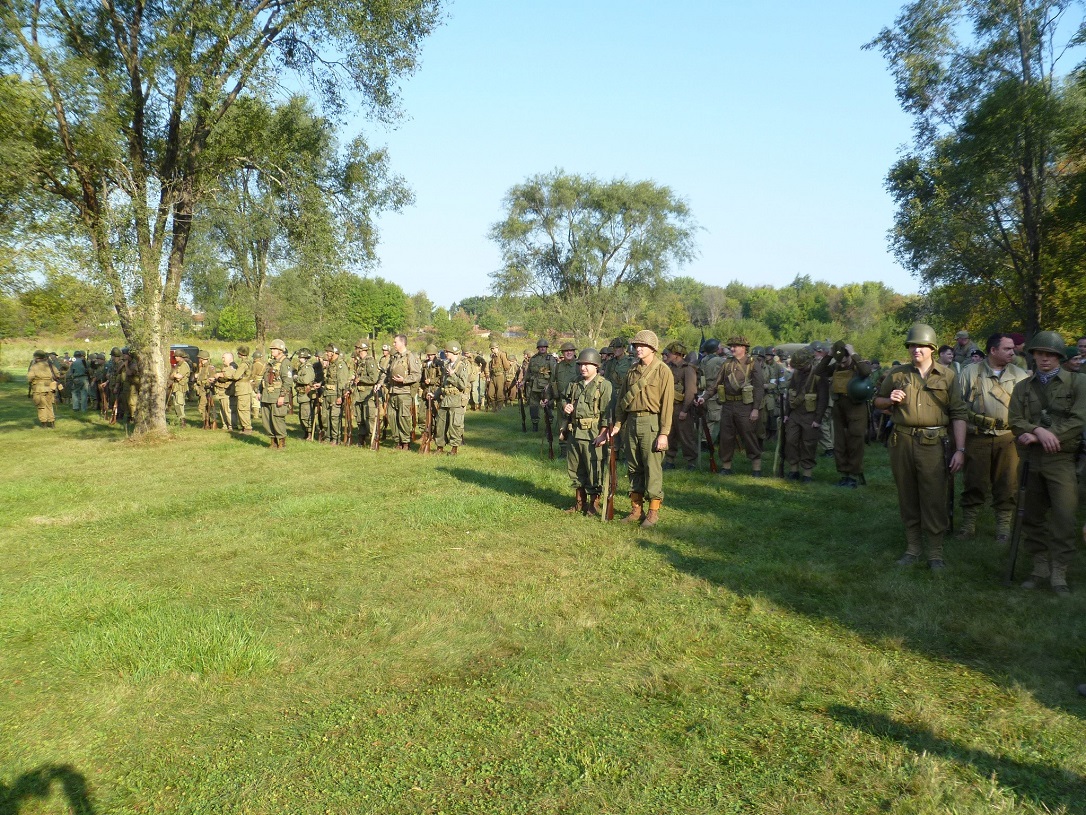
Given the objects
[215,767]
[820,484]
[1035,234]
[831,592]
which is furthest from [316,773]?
[1035,234]

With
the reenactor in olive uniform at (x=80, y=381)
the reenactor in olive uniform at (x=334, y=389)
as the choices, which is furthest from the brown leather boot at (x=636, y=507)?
the reenactor in olive uniform at (x=80, y=381)

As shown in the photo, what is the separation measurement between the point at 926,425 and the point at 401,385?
10.1 metres

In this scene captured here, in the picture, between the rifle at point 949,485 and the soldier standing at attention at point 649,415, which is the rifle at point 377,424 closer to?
the soldier standing at attention at point 649,415

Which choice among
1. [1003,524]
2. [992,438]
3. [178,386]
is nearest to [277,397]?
[178,386]

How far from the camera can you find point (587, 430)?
9.16 metres

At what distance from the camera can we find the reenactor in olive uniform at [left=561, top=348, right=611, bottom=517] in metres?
9.06

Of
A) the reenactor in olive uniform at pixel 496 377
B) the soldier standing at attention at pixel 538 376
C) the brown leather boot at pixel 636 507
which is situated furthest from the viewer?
the reenactor in olive uniform at pixel 496 377

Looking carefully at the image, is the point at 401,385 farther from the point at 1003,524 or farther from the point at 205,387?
the point at 1003,524

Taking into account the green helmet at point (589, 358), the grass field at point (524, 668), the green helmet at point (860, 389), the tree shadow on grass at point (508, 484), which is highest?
the green helmet at point (589, 358)

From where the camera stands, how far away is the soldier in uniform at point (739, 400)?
11328 mm

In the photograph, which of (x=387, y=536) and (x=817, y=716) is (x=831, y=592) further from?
(x=387, y=536)

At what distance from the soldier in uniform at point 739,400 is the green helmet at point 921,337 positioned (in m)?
4.26

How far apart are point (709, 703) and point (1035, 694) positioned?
193 cm

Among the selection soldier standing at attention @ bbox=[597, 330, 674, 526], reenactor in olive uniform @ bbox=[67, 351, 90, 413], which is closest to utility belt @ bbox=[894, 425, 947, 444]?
soldier standing at attention @ bbox=[597, 330, 674, 526]
